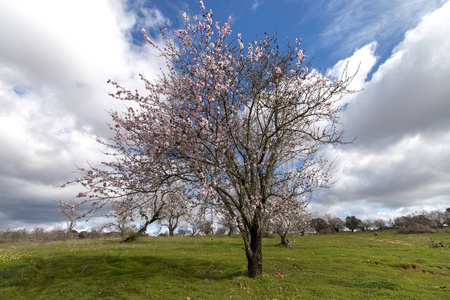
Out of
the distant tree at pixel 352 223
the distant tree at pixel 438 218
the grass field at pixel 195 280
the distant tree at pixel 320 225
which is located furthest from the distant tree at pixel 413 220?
the grass field at pixel 195 280

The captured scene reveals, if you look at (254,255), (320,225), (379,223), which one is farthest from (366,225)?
(254,255)

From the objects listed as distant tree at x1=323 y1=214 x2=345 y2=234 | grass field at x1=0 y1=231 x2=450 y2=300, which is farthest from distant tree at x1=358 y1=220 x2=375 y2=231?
grass field at x1=0 y1=231 x2=450 y2=300

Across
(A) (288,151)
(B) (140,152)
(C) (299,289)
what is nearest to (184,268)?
(C) (299,289)

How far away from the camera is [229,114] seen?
12.2 m

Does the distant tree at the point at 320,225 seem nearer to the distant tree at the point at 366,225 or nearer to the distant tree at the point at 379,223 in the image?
A: the distant tree at the point at 366,225

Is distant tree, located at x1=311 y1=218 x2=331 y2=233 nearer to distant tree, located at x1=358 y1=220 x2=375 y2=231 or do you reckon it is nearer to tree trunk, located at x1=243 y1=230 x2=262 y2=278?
distant tree, located at x1=358 y1=220 x2=375 y2=231

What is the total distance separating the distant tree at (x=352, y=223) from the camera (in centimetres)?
10894

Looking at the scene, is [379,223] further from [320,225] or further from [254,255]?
[254,255]

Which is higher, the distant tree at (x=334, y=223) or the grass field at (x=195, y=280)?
the distant tree at (x=334, y=223)

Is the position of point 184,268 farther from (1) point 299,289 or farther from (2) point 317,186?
(2) point 317,186

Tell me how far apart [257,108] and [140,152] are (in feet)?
21.8

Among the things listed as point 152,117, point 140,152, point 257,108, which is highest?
point 257,108

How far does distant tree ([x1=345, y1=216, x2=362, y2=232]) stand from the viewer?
109 meters

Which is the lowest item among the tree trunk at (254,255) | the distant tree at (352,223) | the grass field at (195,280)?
the grass field at (195,280)
